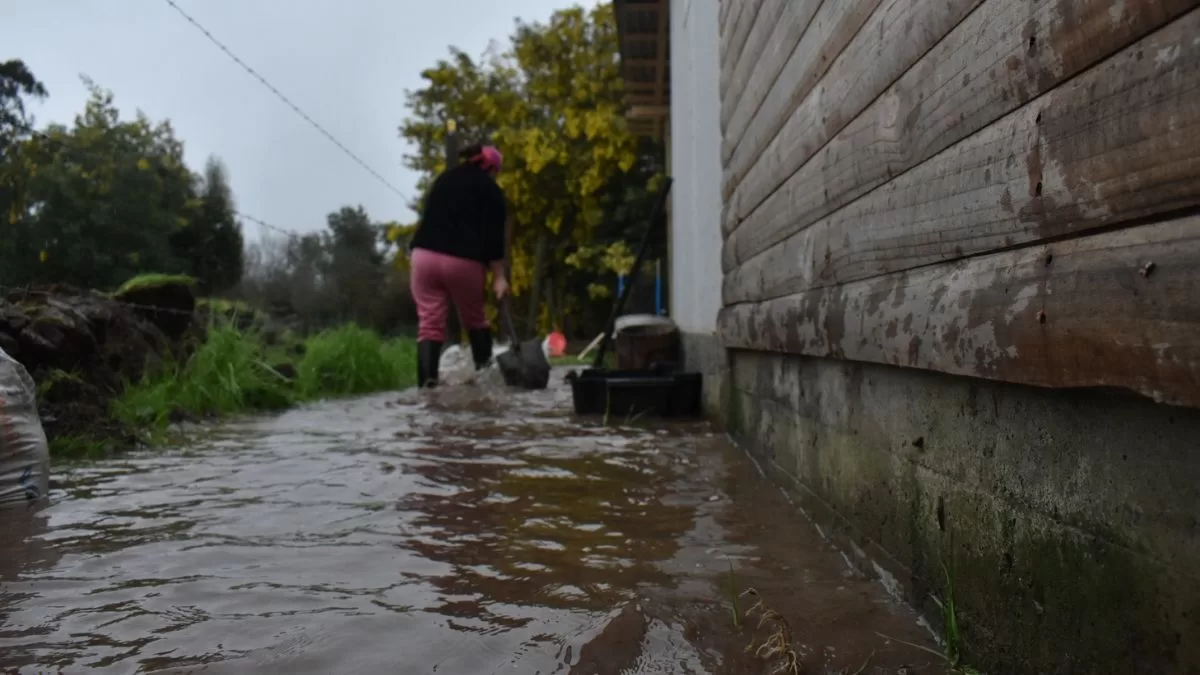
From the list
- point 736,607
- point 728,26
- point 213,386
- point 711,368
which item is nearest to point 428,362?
point 213,386

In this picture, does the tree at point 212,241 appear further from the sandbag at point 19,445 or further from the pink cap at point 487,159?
the sandbag at point 19,445

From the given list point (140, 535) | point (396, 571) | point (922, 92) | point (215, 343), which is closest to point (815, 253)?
point (922, 92)

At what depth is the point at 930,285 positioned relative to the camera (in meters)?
1.64

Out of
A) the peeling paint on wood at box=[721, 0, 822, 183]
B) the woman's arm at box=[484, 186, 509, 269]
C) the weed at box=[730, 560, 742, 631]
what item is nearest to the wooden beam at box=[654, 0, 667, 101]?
the woman's arm at box=[484, 186, 509, 269]

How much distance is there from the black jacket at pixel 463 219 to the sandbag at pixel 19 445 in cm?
432

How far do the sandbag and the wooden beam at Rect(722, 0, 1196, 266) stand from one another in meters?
2.55

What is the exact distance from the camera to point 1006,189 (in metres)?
1.36

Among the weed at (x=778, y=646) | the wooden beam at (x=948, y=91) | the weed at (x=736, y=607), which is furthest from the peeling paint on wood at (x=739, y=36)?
the weed at (x=778, y=646)

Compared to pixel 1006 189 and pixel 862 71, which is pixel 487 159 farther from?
pixel 1006 189

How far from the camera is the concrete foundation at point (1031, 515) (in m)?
1.05

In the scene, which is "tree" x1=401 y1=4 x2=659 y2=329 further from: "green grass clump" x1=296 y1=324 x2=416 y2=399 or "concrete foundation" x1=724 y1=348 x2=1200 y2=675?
"concrete foundation" x1=724 y1=348 x2=1200 y2=675

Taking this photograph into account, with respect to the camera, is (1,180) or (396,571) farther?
(1,180)

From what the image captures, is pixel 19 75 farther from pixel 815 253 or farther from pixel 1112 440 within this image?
pixel 1112 440

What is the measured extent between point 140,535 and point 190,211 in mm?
6808
